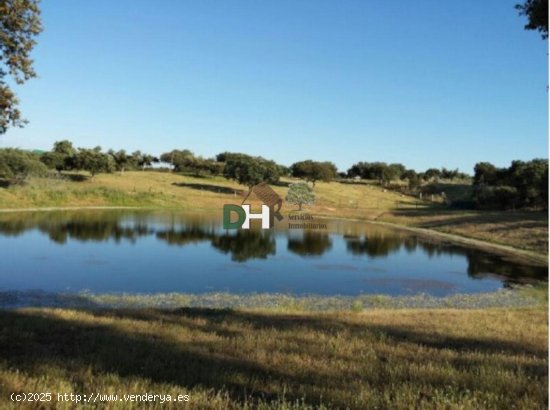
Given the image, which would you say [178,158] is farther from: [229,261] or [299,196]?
[229,261]

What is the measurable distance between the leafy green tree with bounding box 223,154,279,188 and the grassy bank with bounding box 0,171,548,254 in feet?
12.2

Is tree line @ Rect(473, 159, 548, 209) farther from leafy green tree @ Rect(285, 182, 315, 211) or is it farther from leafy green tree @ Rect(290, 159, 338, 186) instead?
leafy green tree @ Rect(290, 159, 338, 186)

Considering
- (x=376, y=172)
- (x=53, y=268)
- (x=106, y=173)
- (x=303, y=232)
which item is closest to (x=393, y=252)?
(x=303, y=232)

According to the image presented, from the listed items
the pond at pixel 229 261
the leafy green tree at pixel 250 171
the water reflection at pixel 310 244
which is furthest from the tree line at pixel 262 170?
the water reflection at pixel 310 244

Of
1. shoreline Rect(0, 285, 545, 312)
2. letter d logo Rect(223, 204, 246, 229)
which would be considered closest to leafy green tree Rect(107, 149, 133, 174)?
letter d logo Rect(223, 204, 246, 229)

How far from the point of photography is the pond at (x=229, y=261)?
29.7 metres

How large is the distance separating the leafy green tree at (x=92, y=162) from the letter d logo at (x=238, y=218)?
33.1m

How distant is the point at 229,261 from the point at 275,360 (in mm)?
30170

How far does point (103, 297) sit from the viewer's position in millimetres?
24328

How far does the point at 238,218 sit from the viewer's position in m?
79.5

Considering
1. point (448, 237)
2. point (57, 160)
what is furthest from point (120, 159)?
point (448, 237)

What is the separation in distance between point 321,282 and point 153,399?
26.7 meters

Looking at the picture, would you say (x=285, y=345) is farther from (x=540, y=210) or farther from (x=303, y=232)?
(x=540, y=210)

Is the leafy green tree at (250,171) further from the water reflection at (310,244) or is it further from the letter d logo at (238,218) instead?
the water reflection at (310,244)
